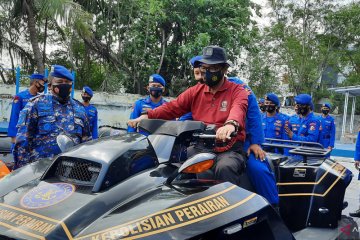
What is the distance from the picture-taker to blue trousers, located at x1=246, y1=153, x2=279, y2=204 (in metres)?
3.15

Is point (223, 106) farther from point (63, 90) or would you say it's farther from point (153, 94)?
point (153, 94)

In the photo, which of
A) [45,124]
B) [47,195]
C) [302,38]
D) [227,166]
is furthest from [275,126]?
[302,38]

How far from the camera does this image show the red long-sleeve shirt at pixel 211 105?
3.10m

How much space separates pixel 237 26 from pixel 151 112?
44.7ft

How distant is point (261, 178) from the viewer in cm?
316

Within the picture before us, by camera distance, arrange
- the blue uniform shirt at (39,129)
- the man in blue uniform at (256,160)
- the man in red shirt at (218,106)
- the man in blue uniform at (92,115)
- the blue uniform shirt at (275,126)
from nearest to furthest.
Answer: the man in red shirt at (218,106), the man in blue uniform at (256,160), the blue uniform shirt at (39,129), the man in blue uniform at (92,115), the blue uniform shirt at (275,126)

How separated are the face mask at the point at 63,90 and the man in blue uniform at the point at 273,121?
4.05 meters

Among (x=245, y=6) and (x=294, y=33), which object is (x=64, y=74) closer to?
(x=245, y=6)

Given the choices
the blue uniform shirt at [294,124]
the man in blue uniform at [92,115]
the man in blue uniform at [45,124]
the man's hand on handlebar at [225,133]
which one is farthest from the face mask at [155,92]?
the man's hand on handlebar at [225,133]

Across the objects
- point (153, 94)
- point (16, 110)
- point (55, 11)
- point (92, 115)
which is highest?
point (55, 11)

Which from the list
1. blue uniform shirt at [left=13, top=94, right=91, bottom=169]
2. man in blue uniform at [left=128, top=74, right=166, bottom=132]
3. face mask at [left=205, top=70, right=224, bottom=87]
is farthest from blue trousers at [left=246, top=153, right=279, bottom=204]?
man in blue uniform at [left=128, top=74, right=166, bottom=132]

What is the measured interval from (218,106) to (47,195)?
1.56m

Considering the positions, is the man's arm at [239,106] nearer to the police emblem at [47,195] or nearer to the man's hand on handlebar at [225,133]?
the man's hand on handlebar at [225,133]

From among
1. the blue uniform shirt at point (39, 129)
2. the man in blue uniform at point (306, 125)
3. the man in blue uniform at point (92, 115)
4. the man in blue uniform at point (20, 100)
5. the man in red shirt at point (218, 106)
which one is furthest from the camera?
the man in blue uniform at point (306, 125)
